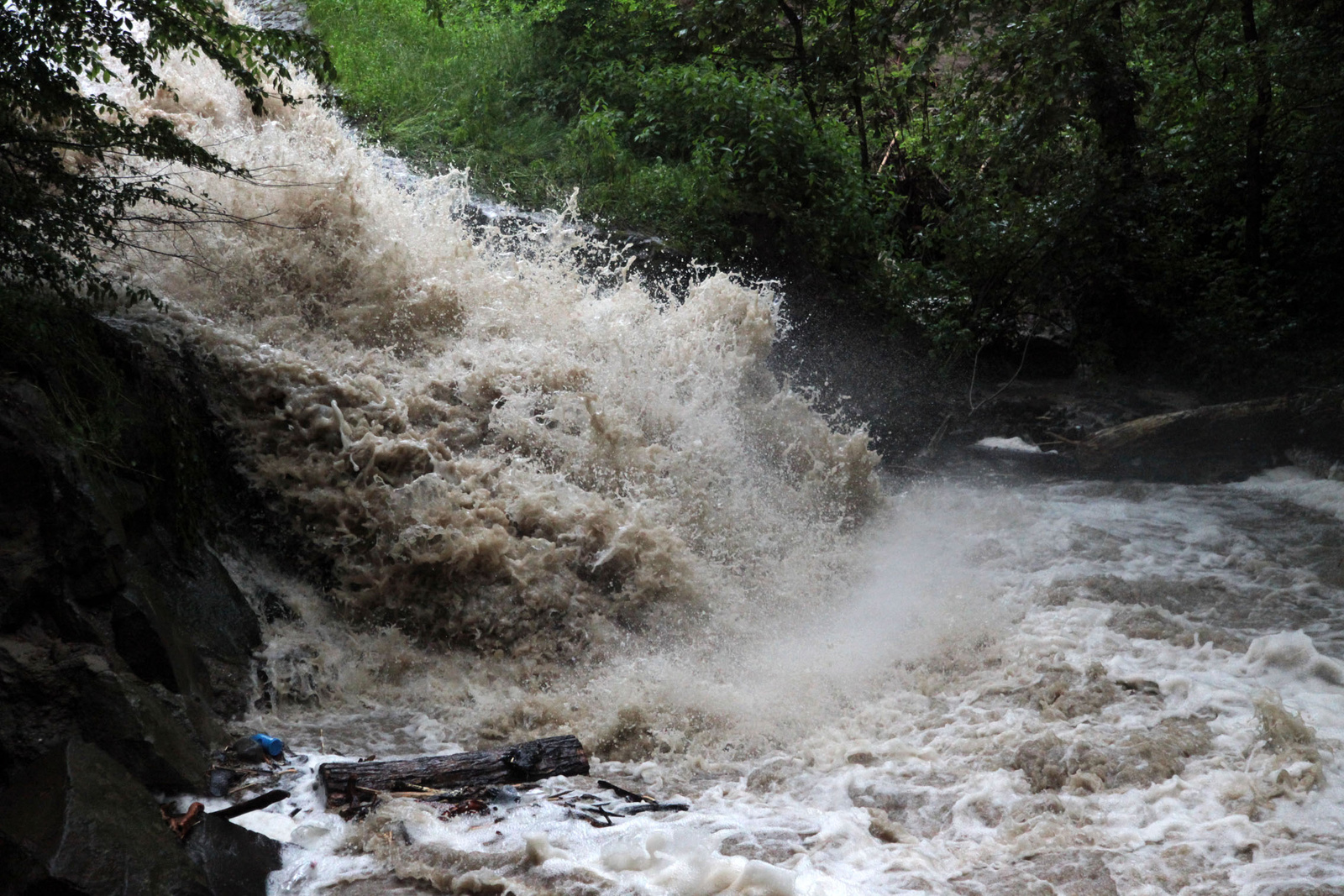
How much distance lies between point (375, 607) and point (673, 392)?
2.66 metres

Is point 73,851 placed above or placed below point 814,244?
below

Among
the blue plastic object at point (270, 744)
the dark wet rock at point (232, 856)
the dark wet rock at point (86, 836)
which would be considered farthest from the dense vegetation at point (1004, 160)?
the dark wet rock at point (86, 836)

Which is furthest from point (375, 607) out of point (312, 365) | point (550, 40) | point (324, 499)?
point (550, 40)

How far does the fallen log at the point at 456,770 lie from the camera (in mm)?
3279

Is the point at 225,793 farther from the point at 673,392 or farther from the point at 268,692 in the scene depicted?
the point at 673,392

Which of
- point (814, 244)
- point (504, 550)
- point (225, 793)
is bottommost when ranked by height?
point (225, 793)

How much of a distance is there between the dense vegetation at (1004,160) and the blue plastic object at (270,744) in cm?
549

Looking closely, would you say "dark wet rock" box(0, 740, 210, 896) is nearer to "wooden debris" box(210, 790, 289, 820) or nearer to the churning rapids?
"wooden debris" box(210, 790, 289, 820)

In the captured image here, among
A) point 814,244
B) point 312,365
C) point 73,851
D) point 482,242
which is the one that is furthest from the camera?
point 814,244

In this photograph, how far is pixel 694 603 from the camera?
535 centimetres

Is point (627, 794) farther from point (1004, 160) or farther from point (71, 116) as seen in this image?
point (1004, 160)

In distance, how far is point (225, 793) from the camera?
3182 mm

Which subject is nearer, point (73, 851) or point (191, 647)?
point (73, 851)

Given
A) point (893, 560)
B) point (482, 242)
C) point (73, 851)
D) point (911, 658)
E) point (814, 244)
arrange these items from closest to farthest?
point (73, 851) < point (911, 658) < point (893, 560) < point (482, 242) < point (814, 244)
